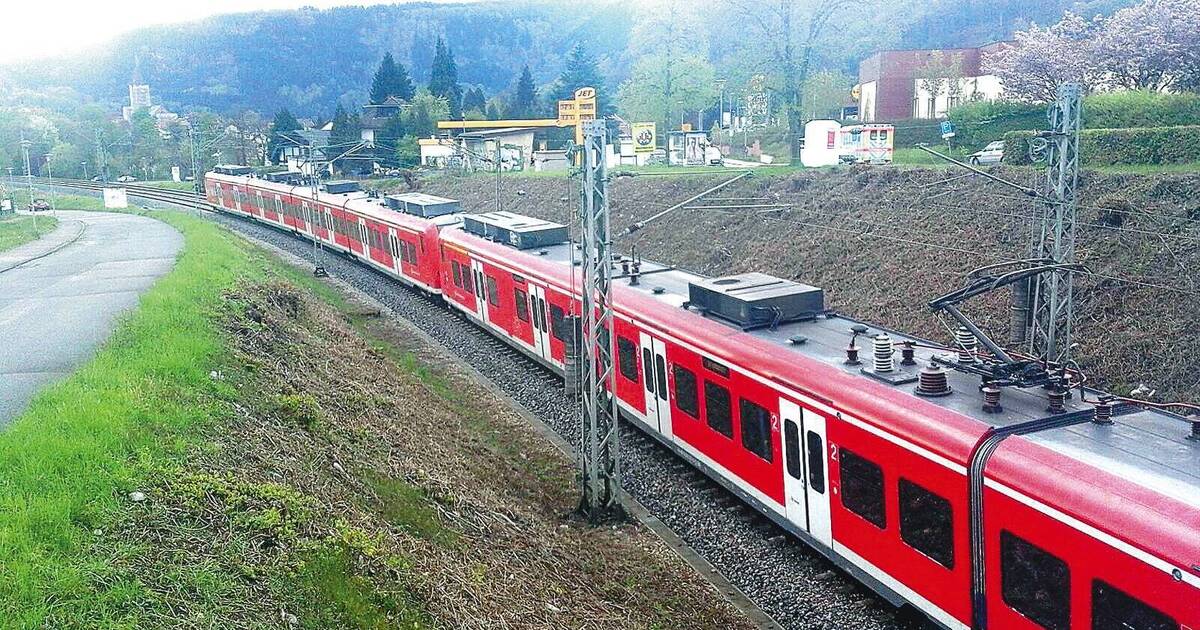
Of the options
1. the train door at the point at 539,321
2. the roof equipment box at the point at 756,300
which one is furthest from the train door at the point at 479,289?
the roof equipment box at the point at 756,300

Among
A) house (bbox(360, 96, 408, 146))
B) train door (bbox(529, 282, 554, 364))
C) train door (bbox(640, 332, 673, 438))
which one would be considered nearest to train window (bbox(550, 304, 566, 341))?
train door (bbox(529, 282, 554, 364))

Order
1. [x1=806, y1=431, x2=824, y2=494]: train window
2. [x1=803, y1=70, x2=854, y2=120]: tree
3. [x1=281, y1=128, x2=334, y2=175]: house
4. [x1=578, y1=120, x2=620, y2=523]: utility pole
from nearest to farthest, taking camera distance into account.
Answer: [x1=806, y1=431, x2=824, y2=494]: train window, [x1=578, y1=120, x2=620, y2=523]: utility pole, [x1=803, y1=70, x2=854, y2=120]: tree, [x1=281, y1=128, x2=334, y2=175]: house

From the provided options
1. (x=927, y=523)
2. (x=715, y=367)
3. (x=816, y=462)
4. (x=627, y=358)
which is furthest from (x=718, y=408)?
(x=927, y=523)

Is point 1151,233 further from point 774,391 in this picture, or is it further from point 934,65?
point 934,65

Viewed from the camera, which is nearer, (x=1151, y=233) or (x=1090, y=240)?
(x=1151, y=233)

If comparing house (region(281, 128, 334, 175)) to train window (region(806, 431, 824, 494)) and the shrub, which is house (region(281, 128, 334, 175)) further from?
train window (region(806, 431, 824, 494))

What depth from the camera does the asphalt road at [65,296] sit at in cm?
1329

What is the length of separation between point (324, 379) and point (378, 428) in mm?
2447

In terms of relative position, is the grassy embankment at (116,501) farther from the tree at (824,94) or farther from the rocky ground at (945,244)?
the tree at (824,94)

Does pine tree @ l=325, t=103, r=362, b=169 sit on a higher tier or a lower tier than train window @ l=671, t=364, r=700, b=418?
higher

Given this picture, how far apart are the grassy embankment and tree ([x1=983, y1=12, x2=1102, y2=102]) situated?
33572mm

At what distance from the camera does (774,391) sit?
36.5 feet

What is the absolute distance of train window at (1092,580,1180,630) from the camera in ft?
21.3

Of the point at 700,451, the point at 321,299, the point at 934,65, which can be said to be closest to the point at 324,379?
the point at 700,451
